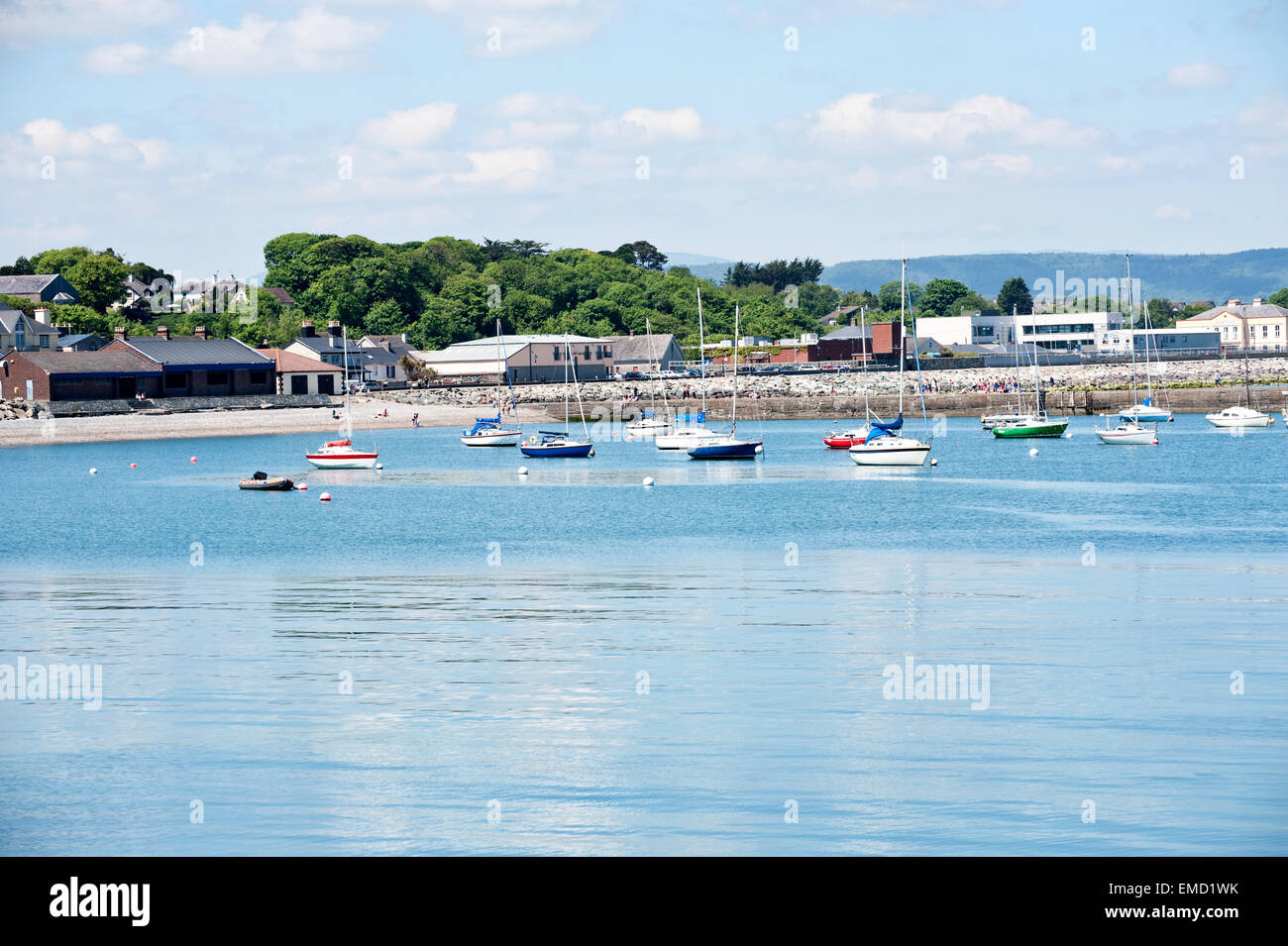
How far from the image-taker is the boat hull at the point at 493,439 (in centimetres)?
10300

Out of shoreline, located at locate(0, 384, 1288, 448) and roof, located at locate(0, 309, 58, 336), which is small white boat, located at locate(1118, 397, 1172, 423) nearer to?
shoreline, located at locate(0, 384, 1288, 448)

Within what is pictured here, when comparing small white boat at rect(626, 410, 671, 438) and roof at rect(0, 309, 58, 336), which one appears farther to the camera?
roof at rect(0, 309, 58, 336)

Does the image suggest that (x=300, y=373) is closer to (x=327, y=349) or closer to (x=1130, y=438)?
(x=327, y=349)

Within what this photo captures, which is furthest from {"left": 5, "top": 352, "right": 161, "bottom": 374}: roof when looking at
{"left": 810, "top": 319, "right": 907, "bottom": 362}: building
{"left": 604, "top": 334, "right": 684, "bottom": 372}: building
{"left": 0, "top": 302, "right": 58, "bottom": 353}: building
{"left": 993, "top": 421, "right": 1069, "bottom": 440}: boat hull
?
{"left": 810, "top": 319, "right": 907, "bottom": 362}: building

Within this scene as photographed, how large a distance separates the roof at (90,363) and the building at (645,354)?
66340mm

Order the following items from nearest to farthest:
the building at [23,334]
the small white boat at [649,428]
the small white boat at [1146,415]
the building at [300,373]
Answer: the small white boat at [1146,415]
the small white boat at [649,428]
the building at [23,334]
the building at [300,373]

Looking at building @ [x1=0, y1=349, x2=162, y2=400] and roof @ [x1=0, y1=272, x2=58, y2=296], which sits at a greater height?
roof @ [x1=0, y1=272, x2=58, y2=296]

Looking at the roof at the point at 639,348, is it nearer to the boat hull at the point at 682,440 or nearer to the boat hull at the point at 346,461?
the boat hull at the point at 682,440

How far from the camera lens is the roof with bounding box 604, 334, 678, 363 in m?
175

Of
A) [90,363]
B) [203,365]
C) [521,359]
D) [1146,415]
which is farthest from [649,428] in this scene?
[521,359]

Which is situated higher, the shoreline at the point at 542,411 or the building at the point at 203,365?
the building at the point at 203,365

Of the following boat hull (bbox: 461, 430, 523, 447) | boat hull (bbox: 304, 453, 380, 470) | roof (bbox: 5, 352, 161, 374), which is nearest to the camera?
boat hull (bbox: 304, 453, 380, 470)

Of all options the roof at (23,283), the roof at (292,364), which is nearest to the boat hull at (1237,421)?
the roof at (292,364)

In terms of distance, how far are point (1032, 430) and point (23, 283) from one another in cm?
11535
